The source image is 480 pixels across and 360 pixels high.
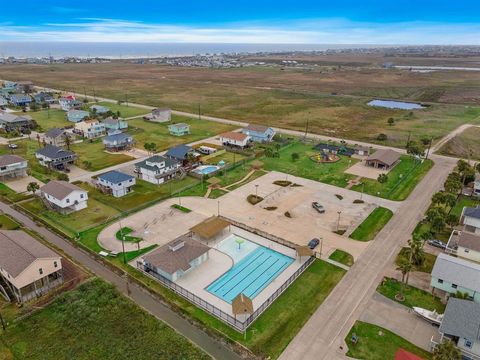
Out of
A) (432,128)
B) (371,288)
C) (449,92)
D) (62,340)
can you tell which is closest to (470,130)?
(432,128)

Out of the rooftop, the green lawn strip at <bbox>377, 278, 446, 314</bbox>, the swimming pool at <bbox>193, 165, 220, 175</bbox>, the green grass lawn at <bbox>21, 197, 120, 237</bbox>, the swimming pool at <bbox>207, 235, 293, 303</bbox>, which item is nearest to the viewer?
the rooftop

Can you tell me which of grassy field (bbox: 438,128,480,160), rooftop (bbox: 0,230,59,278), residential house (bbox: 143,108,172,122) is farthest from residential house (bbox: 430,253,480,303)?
residential house (bbox: 143,108,172,122)

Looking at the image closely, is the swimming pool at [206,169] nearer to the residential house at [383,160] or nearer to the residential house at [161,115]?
the residential house at [383,160]

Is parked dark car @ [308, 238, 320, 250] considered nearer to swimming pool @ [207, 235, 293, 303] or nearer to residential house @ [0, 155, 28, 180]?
swimming pool @ [207, 235, 293, 303]

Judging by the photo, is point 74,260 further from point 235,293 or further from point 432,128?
point 432,128

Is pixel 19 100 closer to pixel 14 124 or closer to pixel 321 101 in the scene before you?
pixel 14 124

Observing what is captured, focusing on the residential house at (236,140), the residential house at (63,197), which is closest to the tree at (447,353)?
the residential house at (63,197)
